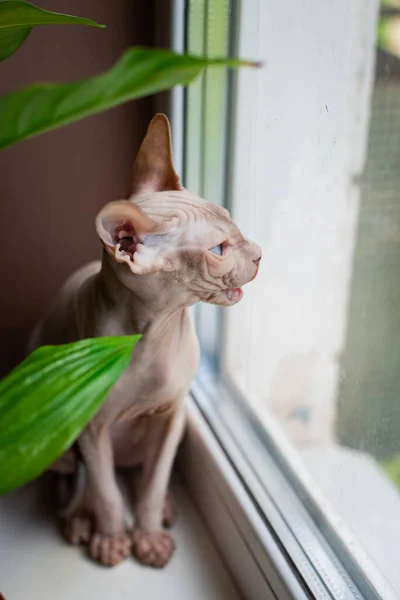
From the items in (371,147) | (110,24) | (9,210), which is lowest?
(9,210)

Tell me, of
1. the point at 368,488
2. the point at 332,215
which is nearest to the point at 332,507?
the point at 368,488

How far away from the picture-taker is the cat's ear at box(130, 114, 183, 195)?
63cm

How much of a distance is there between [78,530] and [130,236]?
442 millimetres

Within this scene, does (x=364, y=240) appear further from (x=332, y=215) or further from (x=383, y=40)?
(x=383, y=40)

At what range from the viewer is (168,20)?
869 mm

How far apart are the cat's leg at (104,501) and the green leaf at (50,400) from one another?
0.29 m

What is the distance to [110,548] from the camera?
81cm

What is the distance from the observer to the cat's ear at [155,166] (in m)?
0.63

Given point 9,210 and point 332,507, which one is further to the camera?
point 9,210

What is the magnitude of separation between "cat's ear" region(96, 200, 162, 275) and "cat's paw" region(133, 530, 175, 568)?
1.32 ft

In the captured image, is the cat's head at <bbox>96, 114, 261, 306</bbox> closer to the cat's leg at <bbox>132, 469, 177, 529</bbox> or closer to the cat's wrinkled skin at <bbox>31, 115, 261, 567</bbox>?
the cat's wrinkled skin at <bbox>31, 115, 261, 567</bbox>

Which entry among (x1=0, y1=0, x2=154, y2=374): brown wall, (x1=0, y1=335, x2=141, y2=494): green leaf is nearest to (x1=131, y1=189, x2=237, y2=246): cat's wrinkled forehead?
(x1=0, y1=335, x2=141, y2=494): green leaf

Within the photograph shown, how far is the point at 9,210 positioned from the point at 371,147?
20.0 inches

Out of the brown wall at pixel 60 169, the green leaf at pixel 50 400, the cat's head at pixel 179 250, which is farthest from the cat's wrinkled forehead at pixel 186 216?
the brown wall at pixel 60 169
